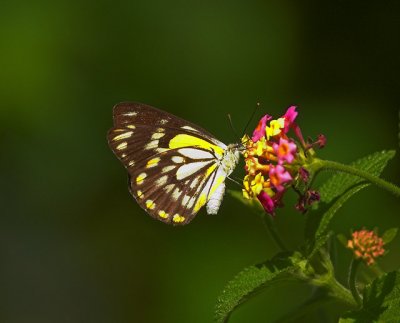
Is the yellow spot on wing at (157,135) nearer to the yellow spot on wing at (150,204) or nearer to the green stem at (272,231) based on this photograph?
the yellow spot on wing at (150,204)

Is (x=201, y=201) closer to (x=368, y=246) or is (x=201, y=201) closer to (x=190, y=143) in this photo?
(x=190, y=143)

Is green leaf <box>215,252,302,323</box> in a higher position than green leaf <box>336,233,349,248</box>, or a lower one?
higher

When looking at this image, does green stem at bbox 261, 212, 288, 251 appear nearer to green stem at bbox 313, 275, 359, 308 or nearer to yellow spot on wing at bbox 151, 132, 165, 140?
green stem at bbox 313, 275, 359, 308

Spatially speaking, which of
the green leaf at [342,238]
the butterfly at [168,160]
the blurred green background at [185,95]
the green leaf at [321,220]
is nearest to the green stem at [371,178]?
the green leaf at [321,220]

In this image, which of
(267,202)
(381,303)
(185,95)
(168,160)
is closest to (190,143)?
(168,160)

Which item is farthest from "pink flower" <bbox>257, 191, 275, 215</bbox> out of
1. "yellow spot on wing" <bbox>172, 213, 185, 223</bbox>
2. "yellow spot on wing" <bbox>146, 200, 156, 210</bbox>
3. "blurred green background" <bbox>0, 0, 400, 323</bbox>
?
"blurred green background" <bbox>0, 0, 400, 323</bbox>

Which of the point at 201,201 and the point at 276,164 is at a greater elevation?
the point at 276,164
